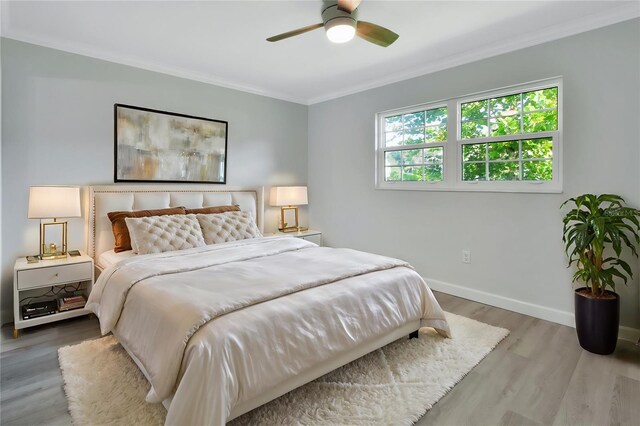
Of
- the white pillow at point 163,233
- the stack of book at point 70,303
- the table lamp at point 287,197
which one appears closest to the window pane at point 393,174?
the table lamp at point 287,197

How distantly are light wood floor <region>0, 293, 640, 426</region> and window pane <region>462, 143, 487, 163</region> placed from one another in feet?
5.39

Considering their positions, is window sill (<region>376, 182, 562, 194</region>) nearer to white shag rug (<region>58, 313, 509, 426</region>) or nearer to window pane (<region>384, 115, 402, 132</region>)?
window pane (<region>384, 115, 402, 132</region>)

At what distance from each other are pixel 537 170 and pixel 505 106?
69 cm

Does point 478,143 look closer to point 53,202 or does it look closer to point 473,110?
point 473,110

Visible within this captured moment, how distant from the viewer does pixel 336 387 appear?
1969mm

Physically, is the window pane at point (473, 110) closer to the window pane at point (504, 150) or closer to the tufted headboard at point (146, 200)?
the window pane at point (504, 150)

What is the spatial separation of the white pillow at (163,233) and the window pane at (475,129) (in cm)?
A: 286

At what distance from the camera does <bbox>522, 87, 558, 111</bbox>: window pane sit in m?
2.97

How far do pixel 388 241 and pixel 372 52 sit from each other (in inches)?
84.4

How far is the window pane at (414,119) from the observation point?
3906mm

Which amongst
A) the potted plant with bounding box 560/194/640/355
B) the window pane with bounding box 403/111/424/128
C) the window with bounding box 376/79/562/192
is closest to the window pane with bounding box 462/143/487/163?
the window with bounding box 376/79/562/192

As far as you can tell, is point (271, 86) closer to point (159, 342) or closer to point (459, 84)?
point (459, 84)

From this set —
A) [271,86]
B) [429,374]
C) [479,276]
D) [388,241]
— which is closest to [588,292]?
[479,276]

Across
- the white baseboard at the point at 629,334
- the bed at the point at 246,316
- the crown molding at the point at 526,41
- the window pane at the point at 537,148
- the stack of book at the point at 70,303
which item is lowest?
the white baseboard at the point at 629,334
